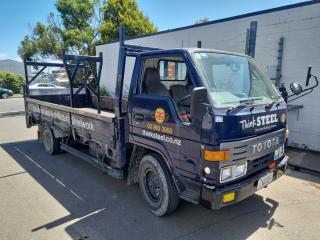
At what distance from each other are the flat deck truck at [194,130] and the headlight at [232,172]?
1cm

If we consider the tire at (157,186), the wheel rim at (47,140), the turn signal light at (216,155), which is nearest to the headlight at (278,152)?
the turn signal light at (216,155)

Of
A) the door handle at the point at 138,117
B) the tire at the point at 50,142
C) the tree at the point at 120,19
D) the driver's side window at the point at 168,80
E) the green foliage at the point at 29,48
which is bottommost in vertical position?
the tire at the point at 50,142

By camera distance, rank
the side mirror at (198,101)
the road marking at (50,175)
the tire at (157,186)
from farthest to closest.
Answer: the road marking at (50,175) < the tire at (157,186) < the side mirror at (198,101)

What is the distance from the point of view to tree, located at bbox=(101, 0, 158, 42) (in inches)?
818

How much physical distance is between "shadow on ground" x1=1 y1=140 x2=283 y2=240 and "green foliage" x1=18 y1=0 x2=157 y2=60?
16554mm

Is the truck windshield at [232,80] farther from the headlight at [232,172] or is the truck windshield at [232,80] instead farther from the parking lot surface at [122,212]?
the parking lot surface at [122,212]

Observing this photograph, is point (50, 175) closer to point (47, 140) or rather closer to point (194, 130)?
point (47, 140)

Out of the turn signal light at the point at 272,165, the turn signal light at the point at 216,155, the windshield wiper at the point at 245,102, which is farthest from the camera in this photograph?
the turn signal light at the point at 272,165

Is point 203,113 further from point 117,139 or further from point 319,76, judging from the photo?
point 319,76

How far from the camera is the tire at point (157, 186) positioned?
10.8 ft

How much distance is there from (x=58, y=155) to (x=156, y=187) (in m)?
3.62

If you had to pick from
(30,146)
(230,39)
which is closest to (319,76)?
(230,39)

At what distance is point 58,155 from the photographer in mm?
6312

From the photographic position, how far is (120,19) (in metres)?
21.5
